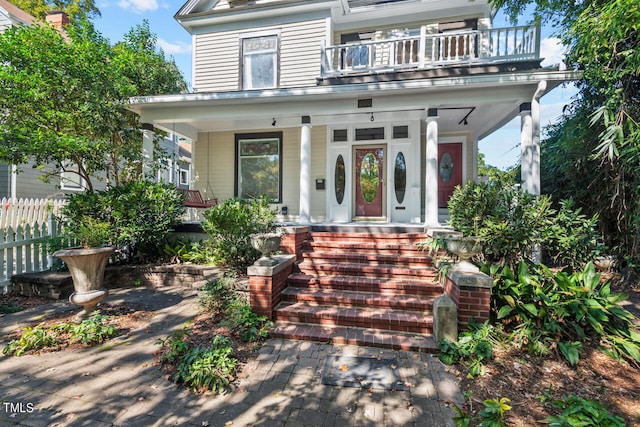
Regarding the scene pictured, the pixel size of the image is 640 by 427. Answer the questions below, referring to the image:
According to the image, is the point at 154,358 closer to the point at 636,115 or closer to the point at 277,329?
the point at 277,329

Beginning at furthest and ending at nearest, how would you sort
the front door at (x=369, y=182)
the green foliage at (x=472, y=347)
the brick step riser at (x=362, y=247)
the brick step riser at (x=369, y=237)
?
the front door at (x=369, y=182) → the brick step riser at (x=369, y=237) → the brick step riser at (x=362, y=247) → the green foliage at (x=472, y=347)

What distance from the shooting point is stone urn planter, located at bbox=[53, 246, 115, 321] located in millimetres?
3707

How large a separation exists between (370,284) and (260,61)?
7.19 meters

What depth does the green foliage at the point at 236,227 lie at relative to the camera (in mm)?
4965

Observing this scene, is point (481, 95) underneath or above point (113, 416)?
above

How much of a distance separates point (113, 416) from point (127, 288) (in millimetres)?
3721

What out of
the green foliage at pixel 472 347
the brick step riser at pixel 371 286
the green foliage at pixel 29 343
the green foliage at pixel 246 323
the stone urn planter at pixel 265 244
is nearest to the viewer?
the green foliage at pixel 472 347

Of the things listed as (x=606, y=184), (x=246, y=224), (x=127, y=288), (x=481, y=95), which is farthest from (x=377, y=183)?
(x=127, y=288)

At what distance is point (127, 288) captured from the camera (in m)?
5.34

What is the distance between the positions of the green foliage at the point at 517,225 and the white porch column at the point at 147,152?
6454mm

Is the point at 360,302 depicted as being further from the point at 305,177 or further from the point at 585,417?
the point at 305,177

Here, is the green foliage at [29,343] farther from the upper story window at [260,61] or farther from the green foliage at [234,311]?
the upper story window at [260,61]

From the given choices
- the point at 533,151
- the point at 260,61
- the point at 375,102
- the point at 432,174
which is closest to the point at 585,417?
the point at 432,174

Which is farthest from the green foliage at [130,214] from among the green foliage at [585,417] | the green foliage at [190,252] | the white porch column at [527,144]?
the white porch column at [527,144]
